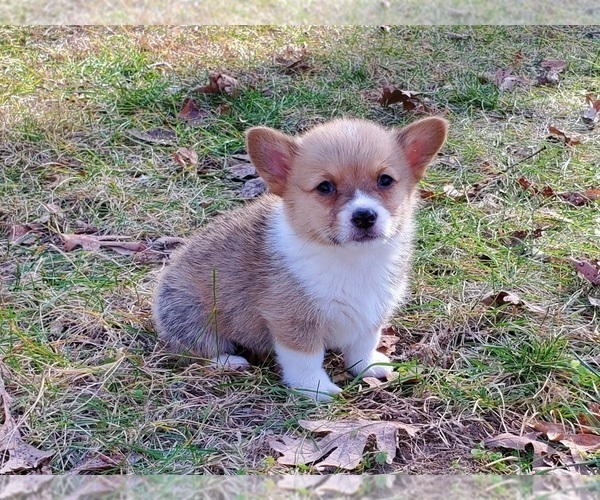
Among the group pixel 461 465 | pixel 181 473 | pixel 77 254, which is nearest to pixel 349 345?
pixel 461 465

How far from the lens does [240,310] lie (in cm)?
310

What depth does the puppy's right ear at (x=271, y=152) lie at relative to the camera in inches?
115

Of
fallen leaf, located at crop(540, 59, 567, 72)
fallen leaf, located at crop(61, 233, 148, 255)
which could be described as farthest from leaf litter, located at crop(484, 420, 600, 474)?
fallen leaf, located at crop(540, 59, 567, 72)

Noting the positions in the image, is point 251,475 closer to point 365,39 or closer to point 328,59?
point 328,59

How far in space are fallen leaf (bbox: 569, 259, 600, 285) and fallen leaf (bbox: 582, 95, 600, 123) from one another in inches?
79.6

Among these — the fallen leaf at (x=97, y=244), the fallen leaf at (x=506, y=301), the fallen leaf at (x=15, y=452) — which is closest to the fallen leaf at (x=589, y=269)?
the fallen leaf at (x=506, y=301)

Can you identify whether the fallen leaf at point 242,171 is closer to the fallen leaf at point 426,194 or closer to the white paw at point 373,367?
the fallen leaf at point 426,194

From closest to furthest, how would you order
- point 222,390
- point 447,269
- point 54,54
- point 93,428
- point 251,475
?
point 251,475 < point 93,428 < point 222,390 < point 447,269 < point 54,54

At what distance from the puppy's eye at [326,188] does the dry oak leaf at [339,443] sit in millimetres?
843

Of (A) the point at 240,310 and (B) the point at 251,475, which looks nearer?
(B) the point at 251,475

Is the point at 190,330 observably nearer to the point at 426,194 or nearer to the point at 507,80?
the point at 426,194

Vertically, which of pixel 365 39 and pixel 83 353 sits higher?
pixel 365 39

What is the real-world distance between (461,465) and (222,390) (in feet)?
3.14

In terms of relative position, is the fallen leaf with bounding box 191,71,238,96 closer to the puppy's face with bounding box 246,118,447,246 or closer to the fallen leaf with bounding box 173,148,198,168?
the fallen leaf with bounding box 173,148,198,168
